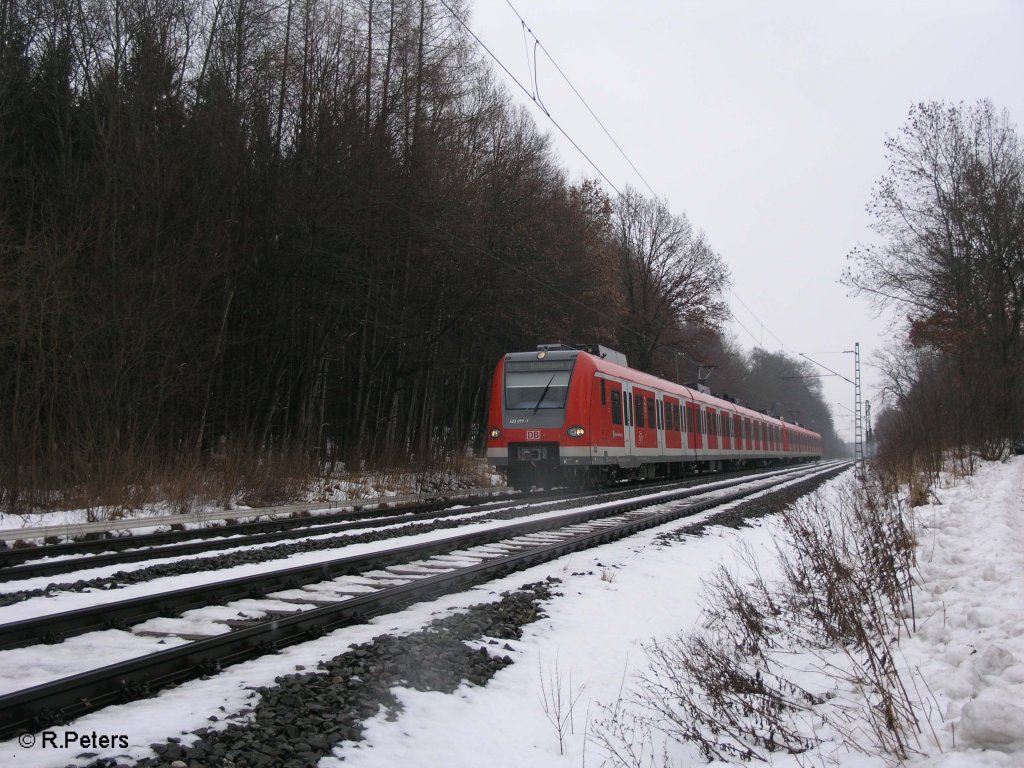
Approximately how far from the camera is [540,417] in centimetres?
1875

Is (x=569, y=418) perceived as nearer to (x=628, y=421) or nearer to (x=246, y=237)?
(x=628, y=421)

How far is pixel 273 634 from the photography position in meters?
5.44

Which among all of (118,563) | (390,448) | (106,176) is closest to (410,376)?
(390,448)

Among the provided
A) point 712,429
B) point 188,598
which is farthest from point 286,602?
point 712,429

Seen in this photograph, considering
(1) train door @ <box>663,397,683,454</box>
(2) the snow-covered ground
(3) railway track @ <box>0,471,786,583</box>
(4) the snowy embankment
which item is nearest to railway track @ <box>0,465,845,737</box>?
(2) the snow-covered ground

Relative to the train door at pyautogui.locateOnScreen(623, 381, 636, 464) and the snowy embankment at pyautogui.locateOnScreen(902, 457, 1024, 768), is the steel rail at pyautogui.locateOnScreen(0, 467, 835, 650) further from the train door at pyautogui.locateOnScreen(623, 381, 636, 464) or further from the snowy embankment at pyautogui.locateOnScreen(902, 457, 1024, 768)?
the train door at pyautogui.locateOnScreen(623, 381, 636, 464)

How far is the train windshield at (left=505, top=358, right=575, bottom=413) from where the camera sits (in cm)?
1878

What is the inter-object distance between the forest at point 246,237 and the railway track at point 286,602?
6.41 m

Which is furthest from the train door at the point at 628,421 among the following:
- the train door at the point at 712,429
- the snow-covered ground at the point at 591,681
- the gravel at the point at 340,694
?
the gravel at the point at 340,694

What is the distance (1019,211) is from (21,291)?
26.3 m

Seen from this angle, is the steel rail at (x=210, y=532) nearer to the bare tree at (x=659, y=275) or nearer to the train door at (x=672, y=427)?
the train door at (x=672, y=427)

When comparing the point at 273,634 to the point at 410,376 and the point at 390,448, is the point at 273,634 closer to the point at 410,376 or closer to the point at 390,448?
the point at 390,448

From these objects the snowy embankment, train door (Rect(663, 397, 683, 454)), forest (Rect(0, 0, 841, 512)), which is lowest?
the snowy embankment

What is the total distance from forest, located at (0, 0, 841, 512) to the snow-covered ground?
29.5 ft
